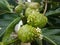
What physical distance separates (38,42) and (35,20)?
6.5 inches

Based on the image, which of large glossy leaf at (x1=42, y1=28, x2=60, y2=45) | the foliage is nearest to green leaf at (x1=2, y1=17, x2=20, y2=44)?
the foliage

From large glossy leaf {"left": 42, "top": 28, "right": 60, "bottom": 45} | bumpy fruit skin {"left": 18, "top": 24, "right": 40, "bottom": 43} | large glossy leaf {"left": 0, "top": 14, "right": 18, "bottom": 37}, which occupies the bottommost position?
large glossy leaf {"left": 42, "top": 28, "right": 60, "bottom": 45}

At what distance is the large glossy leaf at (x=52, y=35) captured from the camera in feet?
2.22

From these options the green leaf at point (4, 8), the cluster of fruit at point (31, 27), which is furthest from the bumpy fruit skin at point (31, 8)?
the green leaf at point (4, 8)

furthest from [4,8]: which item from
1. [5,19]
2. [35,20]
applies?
[35,20]

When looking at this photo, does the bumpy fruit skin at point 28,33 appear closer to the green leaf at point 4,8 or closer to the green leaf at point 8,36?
the green leaf at point 8,36

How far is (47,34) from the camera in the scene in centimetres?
71

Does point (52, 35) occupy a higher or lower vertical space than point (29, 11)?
lower

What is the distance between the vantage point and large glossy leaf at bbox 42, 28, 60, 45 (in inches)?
26.7

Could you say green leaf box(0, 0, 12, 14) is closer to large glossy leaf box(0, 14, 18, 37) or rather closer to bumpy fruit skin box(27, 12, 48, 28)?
large glossy leaf box(0, 14, 18, 37)

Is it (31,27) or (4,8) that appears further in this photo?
(4,8)

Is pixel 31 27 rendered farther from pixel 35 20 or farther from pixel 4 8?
pixel 4 8

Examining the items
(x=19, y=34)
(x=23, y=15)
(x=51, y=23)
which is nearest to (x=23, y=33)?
(x=19, y=34)

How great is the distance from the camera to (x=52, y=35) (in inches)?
27.6
